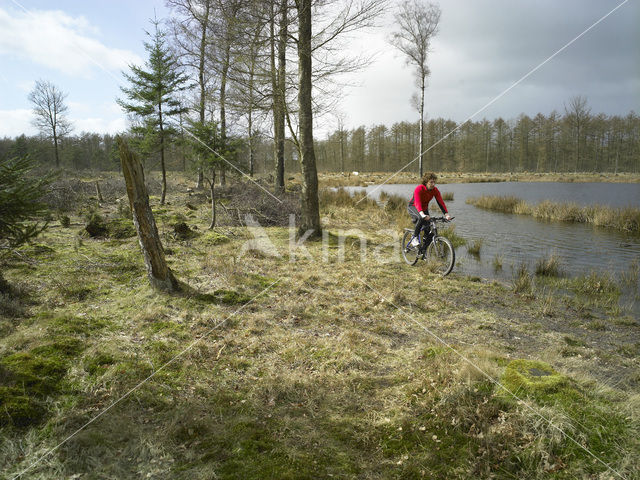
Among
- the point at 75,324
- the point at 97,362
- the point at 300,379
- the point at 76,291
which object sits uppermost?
the point at 76,291

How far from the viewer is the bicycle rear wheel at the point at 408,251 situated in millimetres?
8334

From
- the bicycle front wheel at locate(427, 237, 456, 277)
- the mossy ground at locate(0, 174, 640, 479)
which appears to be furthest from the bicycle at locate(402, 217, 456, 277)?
the mossy ground at locate(0, 174, 640, 479)

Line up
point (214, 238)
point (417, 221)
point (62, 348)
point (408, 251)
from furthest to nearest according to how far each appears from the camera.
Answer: point (214, 238)
point (408, 251)
point (417, 221)
point (62, 348)

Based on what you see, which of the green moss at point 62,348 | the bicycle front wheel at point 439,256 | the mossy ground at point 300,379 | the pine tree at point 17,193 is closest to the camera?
the mossy ground at point 300,379

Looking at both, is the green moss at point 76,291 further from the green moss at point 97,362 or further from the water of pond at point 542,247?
the water of pond at point 542,247

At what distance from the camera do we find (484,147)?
186ft

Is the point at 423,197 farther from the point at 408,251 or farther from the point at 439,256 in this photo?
the point at 408,251

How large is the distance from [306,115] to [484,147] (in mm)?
56725

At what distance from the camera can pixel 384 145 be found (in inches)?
2434

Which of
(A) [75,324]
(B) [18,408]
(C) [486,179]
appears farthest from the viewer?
(C) [486,179]

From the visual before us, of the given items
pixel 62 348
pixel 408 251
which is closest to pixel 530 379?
pixel 62 348

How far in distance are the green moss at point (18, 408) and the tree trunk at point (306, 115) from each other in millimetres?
7161

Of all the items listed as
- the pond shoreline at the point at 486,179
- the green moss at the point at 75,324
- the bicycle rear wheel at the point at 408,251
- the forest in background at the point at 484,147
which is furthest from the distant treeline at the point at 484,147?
the green moss at the point at 75,324

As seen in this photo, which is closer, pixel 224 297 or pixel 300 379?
pixel 300 379
